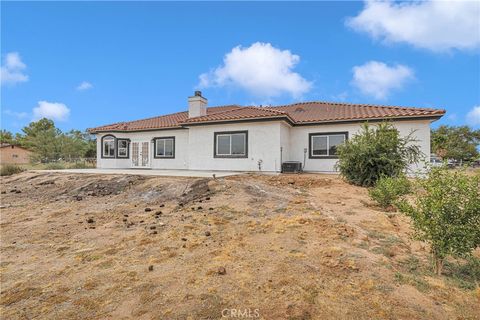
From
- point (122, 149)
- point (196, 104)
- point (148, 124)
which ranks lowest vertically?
point (122, 149)

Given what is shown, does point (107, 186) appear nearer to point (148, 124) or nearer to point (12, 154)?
point (148, 124)

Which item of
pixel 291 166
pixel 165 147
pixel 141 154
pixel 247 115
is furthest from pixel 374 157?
pixel 141 154

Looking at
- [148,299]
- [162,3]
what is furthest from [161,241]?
[162,3]

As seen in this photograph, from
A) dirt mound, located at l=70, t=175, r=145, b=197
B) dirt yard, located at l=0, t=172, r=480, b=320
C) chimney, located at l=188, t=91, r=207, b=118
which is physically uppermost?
chimney, located at l=188, t=91, r=207, b=118

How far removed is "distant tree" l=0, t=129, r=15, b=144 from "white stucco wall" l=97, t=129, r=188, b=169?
183 ft

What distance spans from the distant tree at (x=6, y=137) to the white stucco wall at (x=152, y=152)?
55.8 meters

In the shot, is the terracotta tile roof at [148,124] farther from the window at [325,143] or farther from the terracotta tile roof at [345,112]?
the window at [325,143]

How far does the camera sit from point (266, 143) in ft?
44.9

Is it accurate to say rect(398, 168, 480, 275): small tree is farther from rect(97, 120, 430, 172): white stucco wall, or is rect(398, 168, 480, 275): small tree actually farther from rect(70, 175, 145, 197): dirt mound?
rect(97, 120, 430, 172): white stucco wall

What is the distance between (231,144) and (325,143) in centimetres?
509

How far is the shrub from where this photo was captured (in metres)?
9.84

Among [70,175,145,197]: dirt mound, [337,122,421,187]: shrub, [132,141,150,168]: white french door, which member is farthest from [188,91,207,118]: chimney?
[337,122,421,187]: shrub

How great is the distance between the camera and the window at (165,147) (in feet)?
57.9

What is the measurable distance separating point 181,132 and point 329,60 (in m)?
9.77
